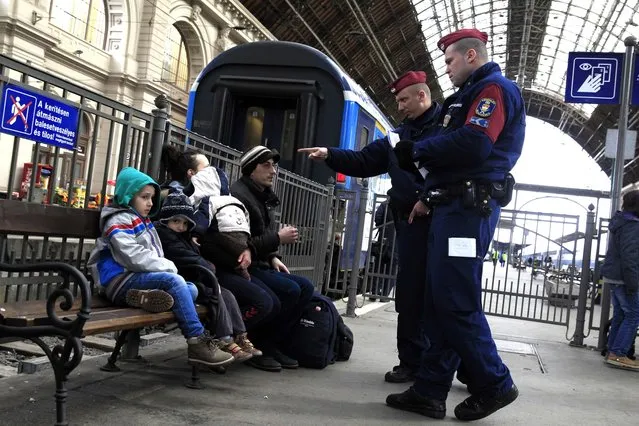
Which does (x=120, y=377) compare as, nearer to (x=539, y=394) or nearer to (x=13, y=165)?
(x=13, y=165)

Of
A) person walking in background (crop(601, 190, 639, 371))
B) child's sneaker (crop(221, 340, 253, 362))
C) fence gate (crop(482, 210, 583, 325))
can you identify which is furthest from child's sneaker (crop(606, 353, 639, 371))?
child's sneaker (crop(221, 340, 253, 362))

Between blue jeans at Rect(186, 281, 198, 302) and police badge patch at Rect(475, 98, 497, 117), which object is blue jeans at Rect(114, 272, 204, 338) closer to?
blue jeans at Rect(186, 281, 198, 302)

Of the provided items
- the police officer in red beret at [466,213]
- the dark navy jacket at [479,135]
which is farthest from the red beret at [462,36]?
the dark navy jacket at [479,135]

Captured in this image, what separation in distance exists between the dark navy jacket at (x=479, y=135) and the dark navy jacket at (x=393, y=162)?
0.59 metres

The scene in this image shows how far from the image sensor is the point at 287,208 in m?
6.89

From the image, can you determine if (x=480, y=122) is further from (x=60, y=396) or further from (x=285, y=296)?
(x=60, y=396)

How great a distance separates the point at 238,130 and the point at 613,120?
38.2 meters

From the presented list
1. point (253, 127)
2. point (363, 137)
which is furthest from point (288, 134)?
point (363, 137)

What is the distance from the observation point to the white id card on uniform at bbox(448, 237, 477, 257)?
135 inches

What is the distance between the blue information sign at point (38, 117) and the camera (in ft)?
10.3

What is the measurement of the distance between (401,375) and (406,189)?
129cm

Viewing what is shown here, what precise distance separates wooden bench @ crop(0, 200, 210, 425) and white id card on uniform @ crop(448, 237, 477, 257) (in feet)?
4.70

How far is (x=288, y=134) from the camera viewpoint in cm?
888

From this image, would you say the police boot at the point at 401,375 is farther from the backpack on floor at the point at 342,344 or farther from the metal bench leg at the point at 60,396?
the metal bench leg at the point at 60,396
